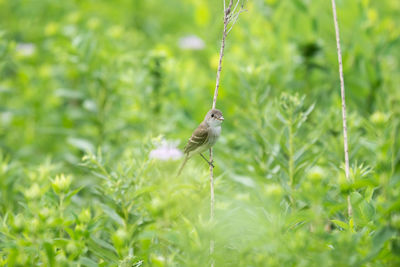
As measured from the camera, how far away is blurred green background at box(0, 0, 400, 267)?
1435 millimetres

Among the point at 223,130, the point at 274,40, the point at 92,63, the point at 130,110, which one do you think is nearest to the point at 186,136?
the point at 223,130

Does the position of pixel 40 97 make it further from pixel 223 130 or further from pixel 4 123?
pixel 223 130

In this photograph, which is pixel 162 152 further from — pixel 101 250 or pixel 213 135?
pixel 101 250

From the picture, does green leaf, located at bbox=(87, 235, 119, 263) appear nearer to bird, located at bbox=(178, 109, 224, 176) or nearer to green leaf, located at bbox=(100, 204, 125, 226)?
green leaf, located at bbox=(100, 204, 125, 226)

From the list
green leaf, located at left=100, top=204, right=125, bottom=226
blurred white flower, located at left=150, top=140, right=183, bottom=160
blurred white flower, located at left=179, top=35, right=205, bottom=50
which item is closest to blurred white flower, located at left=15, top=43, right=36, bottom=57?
blurred white flower, located at left=179, top=35, right=205, bottom=50

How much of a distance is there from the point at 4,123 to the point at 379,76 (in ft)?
9.99

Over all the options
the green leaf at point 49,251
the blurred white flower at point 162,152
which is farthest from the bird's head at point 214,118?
the green leaf at point 49,251

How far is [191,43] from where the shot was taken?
5109 millimetres

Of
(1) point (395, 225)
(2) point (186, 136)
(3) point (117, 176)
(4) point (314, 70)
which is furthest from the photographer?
(4) point (314, 70)

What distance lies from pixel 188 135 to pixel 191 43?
6.94 feet

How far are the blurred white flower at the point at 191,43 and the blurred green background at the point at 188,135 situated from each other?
0.01 meters

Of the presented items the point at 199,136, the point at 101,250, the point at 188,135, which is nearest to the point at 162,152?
the point at 199,136

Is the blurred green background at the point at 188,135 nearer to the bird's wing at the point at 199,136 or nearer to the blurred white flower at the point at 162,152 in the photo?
the blurred white flower at the point at 162,152

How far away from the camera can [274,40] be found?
3938mm
